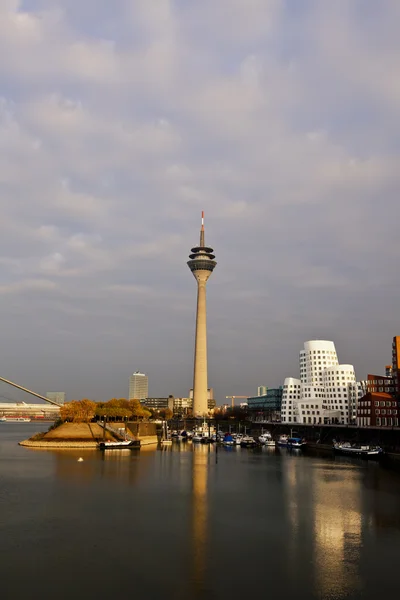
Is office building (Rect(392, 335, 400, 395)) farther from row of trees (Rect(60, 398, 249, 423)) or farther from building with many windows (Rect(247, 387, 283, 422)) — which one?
building with many windows (Rect(247, 387, 283, 422))

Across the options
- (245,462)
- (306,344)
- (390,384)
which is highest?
(306,344)

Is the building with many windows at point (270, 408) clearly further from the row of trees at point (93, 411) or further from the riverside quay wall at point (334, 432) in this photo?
the row of trees at point (93, 411)

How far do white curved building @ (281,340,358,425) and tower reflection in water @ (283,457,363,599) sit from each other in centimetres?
6651

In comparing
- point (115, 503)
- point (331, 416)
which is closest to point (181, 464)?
point (115, 503)

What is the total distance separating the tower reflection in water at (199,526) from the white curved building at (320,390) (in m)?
66.3

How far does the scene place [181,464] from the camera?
2810 inches

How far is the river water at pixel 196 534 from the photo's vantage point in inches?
956

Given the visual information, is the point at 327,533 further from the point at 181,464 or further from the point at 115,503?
the point at 181,464

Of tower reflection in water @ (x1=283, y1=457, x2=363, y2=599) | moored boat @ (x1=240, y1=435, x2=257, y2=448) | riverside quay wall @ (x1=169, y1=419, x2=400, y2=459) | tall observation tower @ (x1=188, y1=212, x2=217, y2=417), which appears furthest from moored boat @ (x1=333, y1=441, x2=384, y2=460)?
tall observation tower @ (x1=188, y1=212, x2=217, y2=417)

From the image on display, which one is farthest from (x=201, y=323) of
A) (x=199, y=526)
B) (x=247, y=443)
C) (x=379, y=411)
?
(x=199, y=526)

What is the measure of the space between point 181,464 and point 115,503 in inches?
1179

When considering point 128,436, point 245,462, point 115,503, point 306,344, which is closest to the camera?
point 115,503

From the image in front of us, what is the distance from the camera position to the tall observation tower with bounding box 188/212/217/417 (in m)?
174

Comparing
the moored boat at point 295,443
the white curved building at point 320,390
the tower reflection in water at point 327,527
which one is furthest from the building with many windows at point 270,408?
the tower reflection in water at point 327,527
